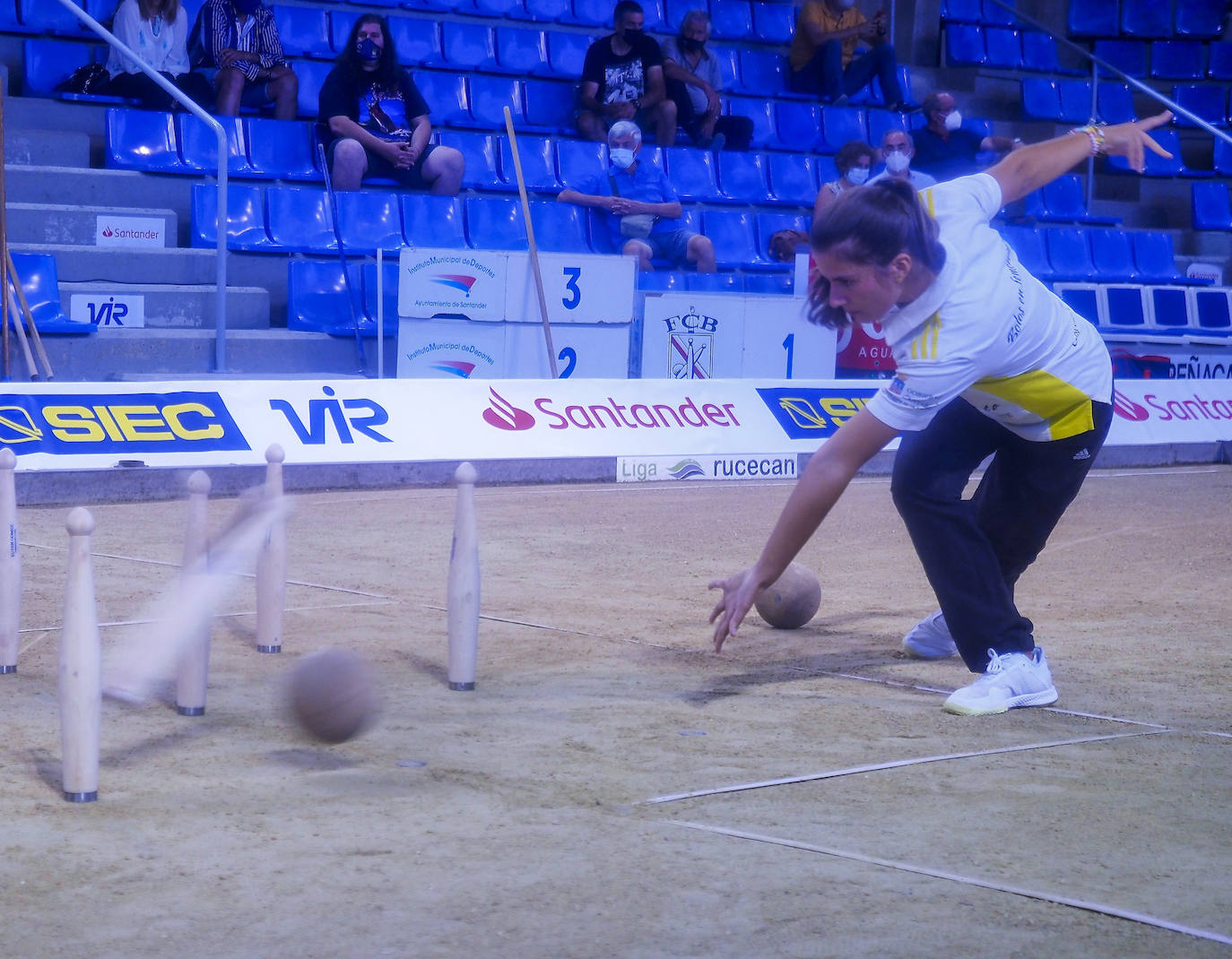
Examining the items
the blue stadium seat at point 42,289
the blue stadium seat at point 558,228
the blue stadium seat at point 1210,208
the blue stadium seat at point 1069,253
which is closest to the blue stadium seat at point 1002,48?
the blue stadium seat at point 1210,208

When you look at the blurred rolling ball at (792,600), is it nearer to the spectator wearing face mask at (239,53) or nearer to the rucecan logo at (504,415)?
the rucecan logo at (504,415)

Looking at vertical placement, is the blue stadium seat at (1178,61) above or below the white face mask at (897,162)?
above

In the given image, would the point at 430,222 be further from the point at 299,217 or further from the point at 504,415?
the point at 504,415

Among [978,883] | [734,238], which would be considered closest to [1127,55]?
[734,238]

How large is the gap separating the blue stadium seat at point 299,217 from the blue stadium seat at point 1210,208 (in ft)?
39.7

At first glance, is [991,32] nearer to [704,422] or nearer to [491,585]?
[704,422]

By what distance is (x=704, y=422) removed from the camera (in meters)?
11.9

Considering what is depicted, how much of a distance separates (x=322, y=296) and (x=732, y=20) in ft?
25.9

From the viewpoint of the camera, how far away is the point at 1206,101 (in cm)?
2142

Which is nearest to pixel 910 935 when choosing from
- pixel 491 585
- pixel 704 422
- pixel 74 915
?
pixel 74 915

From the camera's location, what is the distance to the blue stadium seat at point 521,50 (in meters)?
17.1

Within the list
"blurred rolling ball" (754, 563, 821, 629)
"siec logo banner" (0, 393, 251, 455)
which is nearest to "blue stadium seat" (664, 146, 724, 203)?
"siec logo banner" (0, 393, 251, 455)

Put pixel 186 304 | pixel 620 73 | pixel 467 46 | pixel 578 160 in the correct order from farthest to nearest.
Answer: pixel 467 46
pixel 620 73
pixel 578 160
pixel 186 304

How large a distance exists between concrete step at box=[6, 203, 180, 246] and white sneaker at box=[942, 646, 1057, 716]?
10.1m
